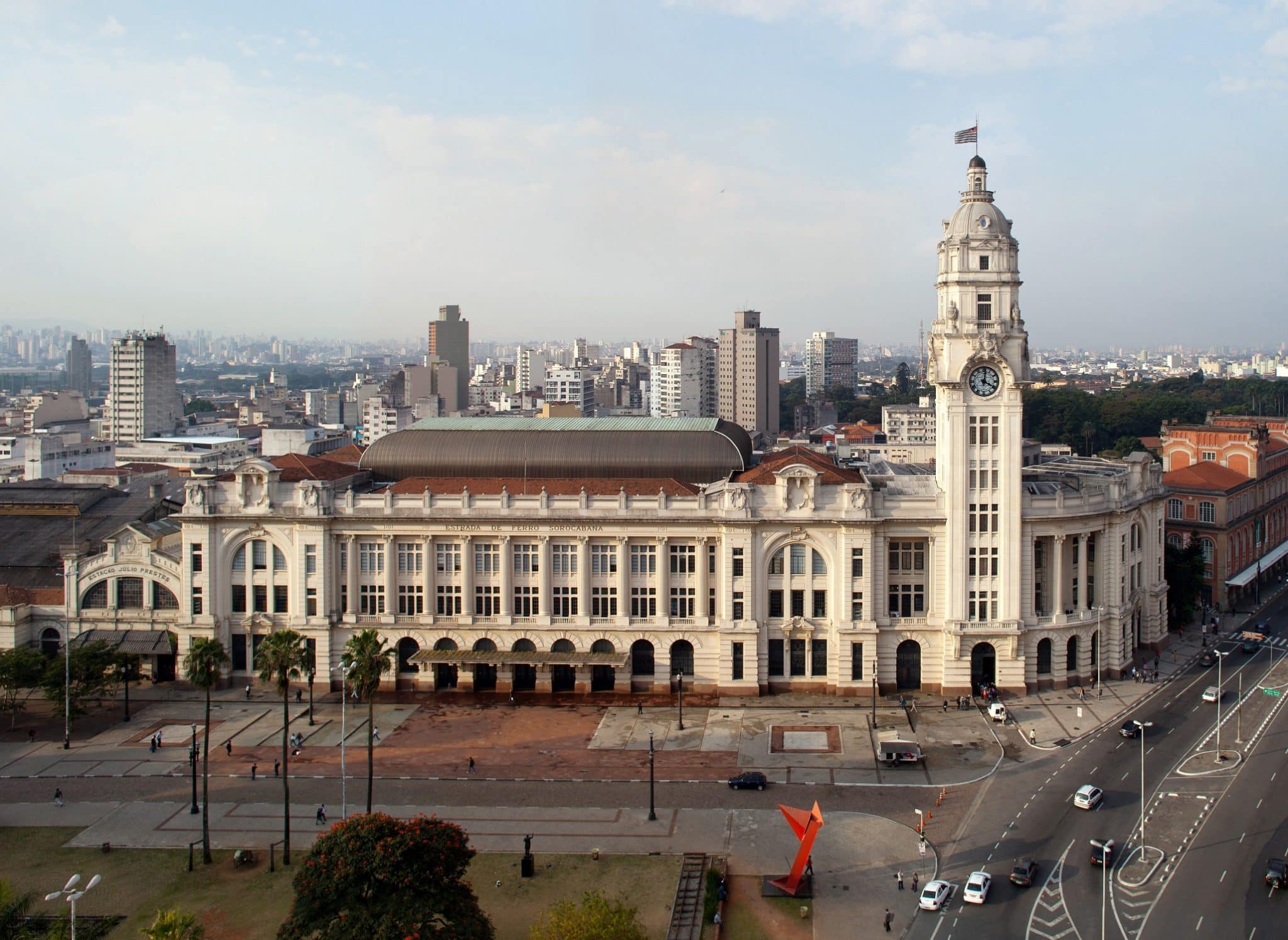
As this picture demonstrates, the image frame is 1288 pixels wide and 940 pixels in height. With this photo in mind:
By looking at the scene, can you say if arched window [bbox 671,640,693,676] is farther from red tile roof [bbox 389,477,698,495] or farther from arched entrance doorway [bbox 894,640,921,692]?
arched entrance doorway [bbox 894,640,921,692]

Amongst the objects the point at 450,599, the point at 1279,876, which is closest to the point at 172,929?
the point at 450,599

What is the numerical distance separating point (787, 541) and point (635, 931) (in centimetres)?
5036

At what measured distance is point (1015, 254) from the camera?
100188 millimetres

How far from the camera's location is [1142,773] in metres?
76.8

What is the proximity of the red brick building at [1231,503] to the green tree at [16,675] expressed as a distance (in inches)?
4586

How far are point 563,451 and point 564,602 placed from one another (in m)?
15.6

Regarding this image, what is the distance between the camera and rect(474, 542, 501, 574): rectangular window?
10212cm

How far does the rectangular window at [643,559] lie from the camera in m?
101

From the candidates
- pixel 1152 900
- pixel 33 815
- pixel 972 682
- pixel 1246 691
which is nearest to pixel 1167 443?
pixel 1246 691

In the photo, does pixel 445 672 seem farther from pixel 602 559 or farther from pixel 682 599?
pixel 682 599

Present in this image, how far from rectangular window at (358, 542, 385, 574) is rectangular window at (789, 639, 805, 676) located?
36145 mm

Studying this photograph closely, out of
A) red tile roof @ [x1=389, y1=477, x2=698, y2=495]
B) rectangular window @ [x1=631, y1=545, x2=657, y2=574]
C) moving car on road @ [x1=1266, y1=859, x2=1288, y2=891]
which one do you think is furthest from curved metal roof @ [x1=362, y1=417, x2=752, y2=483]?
moving car on road @ [x1=1266, y1=859, x2=1288, y2=891]

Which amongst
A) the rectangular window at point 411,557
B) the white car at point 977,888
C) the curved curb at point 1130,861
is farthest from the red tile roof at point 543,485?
the curved curb at point 1130,861

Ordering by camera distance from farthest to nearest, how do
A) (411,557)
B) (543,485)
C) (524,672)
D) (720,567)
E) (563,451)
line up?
(563,451), (543,485), (411,557), (524,672), (720,567)
